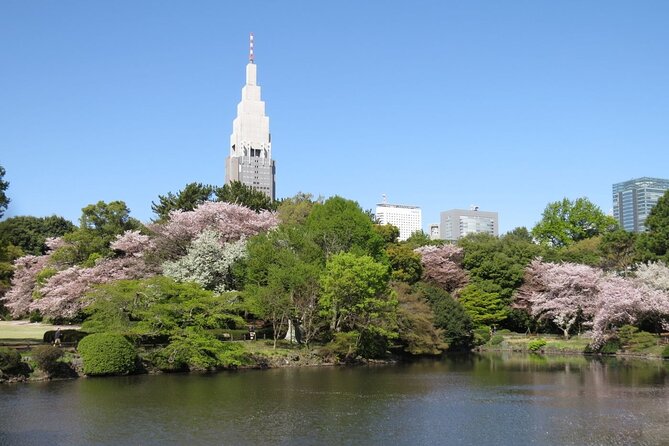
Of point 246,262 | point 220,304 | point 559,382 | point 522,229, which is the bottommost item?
point 559,382

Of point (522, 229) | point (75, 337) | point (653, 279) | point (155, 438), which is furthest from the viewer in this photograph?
point (522, 229)

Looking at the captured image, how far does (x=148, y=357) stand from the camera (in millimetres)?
34750

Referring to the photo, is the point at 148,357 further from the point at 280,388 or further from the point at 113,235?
the point at 113,235

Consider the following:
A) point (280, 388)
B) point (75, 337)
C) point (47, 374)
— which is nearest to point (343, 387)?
point (280, 388)

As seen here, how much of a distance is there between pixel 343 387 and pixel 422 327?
61.3 ft

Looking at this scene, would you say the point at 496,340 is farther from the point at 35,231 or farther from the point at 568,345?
the point at 35,231

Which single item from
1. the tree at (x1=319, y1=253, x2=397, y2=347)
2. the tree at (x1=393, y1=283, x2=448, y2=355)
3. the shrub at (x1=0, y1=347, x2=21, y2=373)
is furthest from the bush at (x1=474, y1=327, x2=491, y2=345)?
the shrub at (x1=0, y1=347, x2=21, y2=373)

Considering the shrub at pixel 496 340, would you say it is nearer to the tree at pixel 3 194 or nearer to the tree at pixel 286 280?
the tree at pixel 286 280

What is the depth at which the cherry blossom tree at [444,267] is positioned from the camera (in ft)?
205

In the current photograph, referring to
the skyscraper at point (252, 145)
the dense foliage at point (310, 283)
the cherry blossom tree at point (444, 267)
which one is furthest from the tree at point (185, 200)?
the skyscraper at point (252, 145)

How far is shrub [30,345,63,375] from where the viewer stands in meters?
30.3

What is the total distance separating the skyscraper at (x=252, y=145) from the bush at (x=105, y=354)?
128136 mm

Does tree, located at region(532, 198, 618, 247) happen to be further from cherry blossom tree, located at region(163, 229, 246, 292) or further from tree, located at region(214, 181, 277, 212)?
cherry blossom tree, located at region(163, 229, 246, 292)

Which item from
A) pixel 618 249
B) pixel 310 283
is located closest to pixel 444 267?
pixel 618 249
